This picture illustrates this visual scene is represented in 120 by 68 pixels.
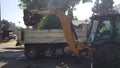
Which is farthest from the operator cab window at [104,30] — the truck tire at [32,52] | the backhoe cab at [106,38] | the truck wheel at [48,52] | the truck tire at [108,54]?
the truck tire at [32,52]

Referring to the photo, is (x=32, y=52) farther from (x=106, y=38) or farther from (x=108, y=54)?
(x=108, y=54)

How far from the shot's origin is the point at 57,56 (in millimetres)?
21141

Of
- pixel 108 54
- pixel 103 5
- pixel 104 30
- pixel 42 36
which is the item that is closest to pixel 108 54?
pixel 108 54

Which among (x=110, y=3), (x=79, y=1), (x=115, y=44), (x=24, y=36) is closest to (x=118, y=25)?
(x=115, y=44)

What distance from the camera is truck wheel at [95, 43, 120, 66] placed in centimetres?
1450

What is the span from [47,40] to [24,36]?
1618mm

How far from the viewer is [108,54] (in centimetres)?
1455

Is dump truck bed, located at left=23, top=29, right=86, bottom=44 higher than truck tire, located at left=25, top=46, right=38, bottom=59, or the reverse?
dump truck bed, located at left=23, top=29, right=86, bottom=44

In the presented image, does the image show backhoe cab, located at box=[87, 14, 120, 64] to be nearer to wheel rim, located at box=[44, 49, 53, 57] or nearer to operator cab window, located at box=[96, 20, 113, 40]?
operator cab window, located at box=[96, 20, 113, 40]

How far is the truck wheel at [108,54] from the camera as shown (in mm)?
14500

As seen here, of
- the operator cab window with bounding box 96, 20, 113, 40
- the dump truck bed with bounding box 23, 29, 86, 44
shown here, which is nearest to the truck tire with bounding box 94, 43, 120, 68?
the operator cab window with bounding box 96, 20, 113, 40

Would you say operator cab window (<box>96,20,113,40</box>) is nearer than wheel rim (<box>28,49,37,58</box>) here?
Yes

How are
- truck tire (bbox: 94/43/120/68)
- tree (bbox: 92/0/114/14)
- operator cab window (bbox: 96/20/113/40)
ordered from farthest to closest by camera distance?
tree (bbox: 92/0/114/14) → operator cab window (bbox: 96/20/113/40) → truck tire (bbox: 94/43/120/68)

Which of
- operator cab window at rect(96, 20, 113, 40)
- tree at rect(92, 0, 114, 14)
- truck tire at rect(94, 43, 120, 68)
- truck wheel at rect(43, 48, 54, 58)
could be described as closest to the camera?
truck tire at rect(94, 43, 120, 68)
